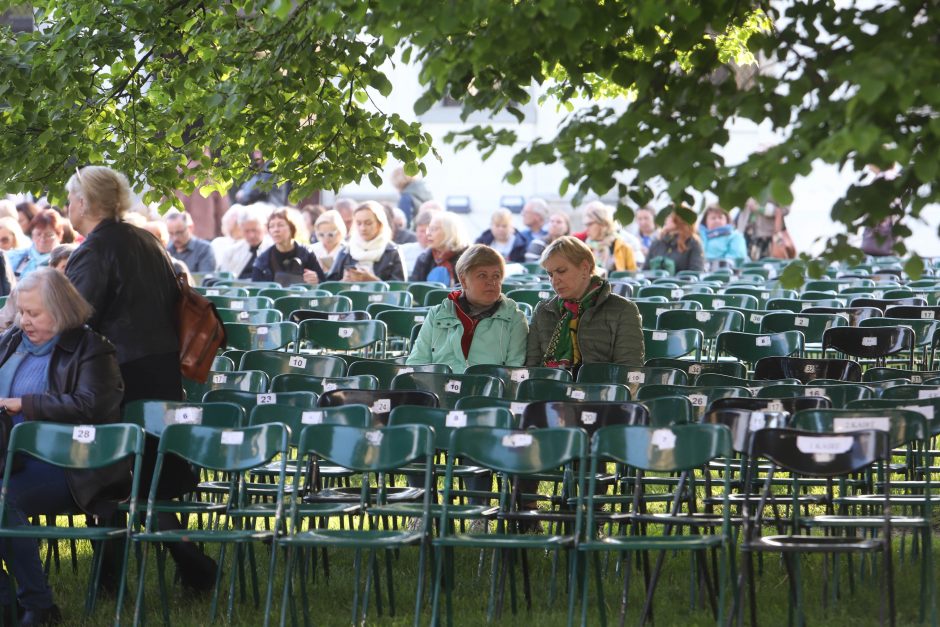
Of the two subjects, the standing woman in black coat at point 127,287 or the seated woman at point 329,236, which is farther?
the seated woman at point 329,236

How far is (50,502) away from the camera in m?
7.46

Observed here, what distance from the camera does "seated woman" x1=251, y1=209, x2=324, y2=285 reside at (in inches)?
632

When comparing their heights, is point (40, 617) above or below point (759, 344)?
below

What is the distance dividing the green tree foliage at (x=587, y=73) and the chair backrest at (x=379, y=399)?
→ 1.78m

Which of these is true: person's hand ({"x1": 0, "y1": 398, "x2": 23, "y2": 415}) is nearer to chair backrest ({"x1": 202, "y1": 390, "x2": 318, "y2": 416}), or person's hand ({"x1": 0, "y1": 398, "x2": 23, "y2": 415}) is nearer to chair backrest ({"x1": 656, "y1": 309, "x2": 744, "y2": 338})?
chair backrest ({"x1": 202, "y1": 390, "x2": 318, "y2": 416})

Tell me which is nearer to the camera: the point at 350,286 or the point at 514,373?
the point at 514,373

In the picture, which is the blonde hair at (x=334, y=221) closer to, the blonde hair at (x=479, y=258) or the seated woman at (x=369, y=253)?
the seated woman at (x=369, y=253)

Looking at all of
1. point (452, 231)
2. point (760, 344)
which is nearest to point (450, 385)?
point (760, 344)

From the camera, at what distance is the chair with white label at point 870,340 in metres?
11.6

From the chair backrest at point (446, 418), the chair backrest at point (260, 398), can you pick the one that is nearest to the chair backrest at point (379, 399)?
the chair backrest at point (260, 398)

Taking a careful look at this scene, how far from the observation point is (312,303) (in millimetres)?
13977

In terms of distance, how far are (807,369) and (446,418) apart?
3316 mm

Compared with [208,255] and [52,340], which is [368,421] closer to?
[52,340]

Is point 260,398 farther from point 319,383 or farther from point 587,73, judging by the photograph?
point 587,73
